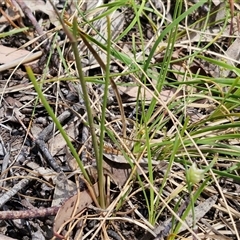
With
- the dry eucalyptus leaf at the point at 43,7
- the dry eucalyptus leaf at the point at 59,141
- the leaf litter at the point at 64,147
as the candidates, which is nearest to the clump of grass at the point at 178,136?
the leaf litter at the point at 64,147

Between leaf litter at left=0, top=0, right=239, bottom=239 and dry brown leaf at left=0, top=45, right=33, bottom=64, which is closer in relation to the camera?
leaf litter at left=0, top=0, right=239, bottom=239

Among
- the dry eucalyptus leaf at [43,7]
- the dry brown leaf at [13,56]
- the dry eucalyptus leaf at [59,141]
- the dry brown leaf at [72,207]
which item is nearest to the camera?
Result: the dry brown leaf at [72,207]

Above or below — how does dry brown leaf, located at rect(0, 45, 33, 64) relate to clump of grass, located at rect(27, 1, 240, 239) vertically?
above

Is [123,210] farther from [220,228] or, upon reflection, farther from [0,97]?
[0,97]

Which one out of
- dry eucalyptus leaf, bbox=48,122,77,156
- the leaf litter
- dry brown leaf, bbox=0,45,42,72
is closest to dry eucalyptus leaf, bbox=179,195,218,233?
the leaf litter

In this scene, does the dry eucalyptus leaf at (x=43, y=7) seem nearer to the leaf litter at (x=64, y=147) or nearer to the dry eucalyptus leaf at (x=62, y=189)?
the leaf litter at (x=64, y=147)

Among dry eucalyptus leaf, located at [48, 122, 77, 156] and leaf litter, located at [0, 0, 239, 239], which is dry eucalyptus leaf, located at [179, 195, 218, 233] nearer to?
leaf litter, located at [0, 0, 239, 239]

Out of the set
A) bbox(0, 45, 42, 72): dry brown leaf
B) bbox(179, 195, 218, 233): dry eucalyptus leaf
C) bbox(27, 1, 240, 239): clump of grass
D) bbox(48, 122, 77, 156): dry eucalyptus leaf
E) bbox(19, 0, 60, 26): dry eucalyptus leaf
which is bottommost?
bbox(179, 195, 218, 233): dry eucalyptus leaf

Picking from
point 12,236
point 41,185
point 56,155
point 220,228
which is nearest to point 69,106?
point 56,155

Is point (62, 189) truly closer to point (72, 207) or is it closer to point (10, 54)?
point (72, 207)

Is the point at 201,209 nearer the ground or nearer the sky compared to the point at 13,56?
nearer the ground

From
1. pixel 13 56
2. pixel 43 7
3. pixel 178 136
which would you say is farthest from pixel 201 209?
pixel 43 7

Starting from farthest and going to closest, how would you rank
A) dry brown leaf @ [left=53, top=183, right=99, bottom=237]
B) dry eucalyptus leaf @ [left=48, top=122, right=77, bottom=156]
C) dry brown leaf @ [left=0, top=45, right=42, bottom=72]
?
1. dry brown leaf @ [left=0, top=45, right=42, bottom=72]
2. dry eucalyptus leaf @ [left=48, top=122, right=77, bottom=156]
3. dry brown leaf @ [left=53, top=183, right=99, bottom=237]
